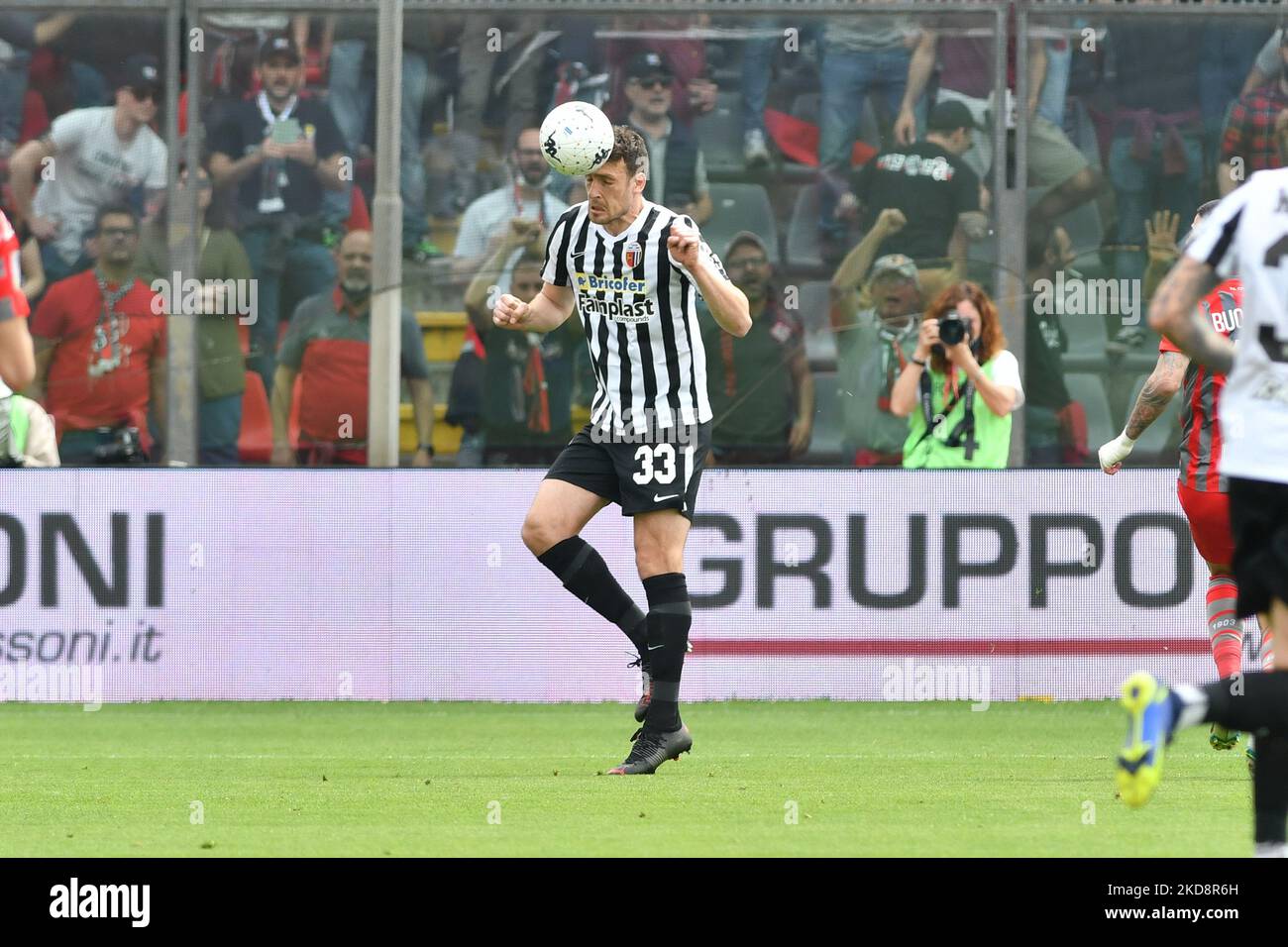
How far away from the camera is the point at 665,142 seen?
1314cm

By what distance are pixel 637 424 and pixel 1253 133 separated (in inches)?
250

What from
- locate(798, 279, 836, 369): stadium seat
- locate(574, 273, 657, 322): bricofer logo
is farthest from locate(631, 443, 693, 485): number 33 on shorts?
locate(798, 279, 836, 369): stadium seat

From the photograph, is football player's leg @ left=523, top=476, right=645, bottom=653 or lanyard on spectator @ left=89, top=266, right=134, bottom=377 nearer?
football player's leg @ left=523, top=476, right=645, bottom=653

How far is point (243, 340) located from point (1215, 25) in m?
5.81

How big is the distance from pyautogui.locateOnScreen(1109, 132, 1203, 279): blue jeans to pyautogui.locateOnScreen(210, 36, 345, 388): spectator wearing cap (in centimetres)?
444

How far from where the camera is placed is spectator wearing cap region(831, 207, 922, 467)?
41.5 feet

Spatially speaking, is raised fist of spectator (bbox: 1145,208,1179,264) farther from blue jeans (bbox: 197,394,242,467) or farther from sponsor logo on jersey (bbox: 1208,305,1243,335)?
blue jeans (bbox: 197,394,242,467)

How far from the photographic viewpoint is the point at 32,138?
43.1ft

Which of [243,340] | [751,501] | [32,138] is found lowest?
[751,501]

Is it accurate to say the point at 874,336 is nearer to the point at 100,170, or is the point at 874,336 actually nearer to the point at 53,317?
the point at 100,170

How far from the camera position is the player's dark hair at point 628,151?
787 centimetres

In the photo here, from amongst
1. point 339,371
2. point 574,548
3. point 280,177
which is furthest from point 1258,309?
point 280,177
